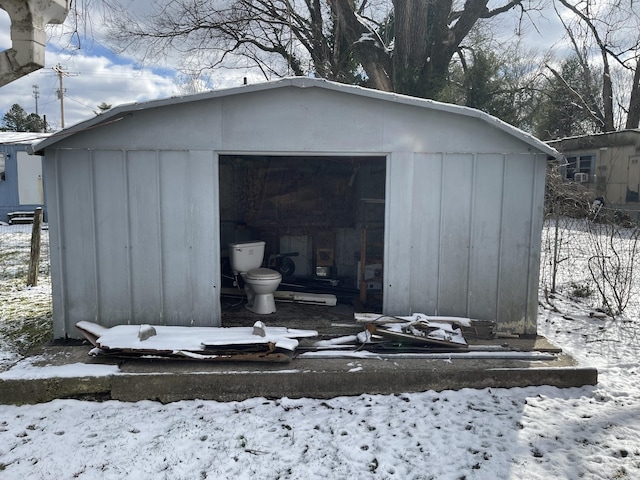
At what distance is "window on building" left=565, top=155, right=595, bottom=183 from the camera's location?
585 inches

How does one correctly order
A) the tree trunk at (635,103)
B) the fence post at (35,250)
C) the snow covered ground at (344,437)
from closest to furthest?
1. the snow covered ground at (344,437)
2. the fence post at (35,250)
3. the tree trunk at (635,103)

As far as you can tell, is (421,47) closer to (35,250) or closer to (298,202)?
(298,202)

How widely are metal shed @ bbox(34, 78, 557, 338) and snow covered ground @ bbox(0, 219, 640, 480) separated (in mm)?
1172

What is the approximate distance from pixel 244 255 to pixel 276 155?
1788mm

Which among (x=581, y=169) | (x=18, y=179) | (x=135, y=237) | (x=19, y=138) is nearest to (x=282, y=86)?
(x=135, y=237)

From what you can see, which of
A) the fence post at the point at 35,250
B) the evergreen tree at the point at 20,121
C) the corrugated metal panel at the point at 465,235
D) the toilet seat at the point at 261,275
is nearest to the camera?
the corrugated metal panel at the point at 465,235

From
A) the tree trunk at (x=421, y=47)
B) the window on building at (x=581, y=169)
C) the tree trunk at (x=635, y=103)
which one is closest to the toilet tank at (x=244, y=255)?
the tree trunk at (x=421, y=47)

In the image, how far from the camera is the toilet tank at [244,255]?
226 inches

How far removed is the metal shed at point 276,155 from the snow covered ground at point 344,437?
3.85ft

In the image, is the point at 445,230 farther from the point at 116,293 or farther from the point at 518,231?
the point at 116,293

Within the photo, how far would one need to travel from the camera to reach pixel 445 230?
4551mm

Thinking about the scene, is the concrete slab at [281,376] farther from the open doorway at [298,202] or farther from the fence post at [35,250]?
the fence post at [35,250]

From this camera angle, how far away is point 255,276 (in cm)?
532

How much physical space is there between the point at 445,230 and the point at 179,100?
287 cm
